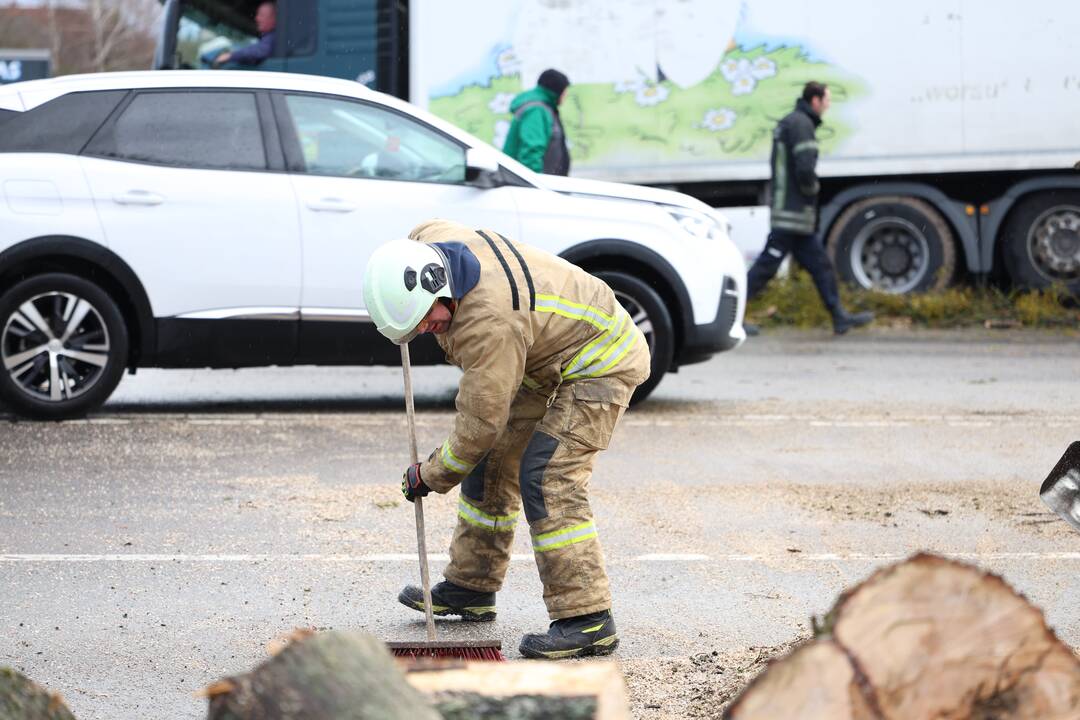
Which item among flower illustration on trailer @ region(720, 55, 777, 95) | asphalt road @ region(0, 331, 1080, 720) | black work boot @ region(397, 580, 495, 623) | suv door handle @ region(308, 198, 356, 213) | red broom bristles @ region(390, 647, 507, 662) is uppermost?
flower illustration on trailer @ region(720, 55, 777, 95)

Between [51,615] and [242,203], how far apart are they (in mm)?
3833

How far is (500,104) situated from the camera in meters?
14.4

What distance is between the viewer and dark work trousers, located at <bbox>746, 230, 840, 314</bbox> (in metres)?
13.2

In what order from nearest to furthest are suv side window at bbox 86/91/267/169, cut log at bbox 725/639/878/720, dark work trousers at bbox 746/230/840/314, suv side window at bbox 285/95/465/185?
cut log at bbox 725/639/878/720 → suv side window at bbox 86/91/267/169 → suv side window at bbox 285/95/465/185 → dark work trousers at bbox 746/230/840/314

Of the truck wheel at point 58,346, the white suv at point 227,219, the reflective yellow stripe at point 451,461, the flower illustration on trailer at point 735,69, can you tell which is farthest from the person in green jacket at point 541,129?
the reflective yellow stripe at point 451,461

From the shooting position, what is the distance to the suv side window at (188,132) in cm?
886

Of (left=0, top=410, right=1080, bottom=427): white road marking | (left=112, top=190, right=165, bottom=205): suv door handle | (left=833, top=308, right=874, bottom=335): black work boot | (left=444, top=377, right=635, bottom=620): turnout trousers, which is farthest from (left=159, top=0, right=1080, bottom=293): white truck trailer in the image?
(left=444, top=377, right=635, bottom=620): turnout trousers

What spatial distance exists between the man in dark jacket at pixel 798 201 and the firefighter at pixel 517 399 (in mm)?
7990

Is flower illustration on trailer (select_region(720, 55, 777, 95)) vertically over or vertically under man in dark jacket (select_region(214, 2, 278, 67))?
under

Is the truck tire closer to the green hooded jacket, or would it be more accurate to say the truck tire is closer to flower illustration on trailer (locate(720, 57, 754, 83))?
flower illustration on trailer (locate(720, 57, 754, 83))

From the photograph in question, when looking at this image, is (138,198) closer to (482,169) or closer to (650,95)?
(482,169)

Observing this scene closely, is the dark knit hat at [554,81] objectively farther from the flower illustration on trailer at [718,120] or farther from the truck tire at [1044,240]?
the truck tire at [1044,240]

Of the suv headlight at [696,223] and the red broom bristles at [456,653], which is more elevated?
the suv headlight at [696,223]

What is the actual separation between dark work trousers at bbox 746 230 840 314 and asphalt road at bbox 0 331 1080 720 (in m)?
2.50
